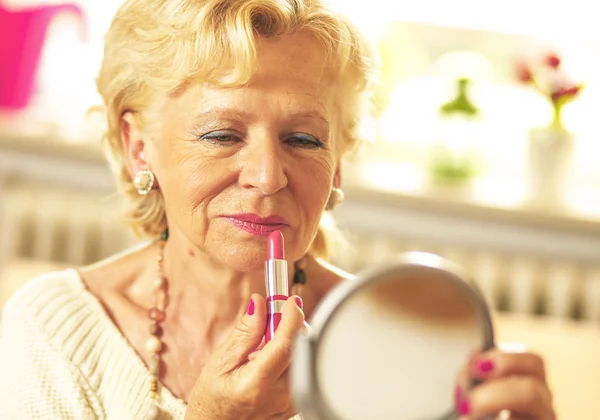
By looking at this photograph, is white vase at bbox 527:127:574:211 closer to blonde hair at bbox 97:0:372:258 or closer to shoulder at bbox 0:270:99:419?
blonde hair at bbox 97:0:372:258

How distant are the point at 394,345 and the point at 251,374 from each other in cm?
23

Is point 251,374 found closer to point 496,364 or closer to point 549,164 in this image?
point 496,364

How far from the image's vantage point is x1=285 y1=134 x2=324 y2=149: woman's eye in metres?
1.20

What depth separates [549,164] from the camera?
8.18 feet

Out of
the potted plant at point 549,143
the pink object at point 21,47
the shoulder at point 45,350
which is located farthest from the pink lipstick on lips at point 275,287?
the pink object at point 21,47

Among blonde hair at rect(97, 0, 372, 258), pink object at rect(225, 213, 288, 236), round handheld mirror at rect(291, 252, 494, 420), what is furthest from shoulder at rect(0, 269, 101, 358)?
round handheld mirror at rect(291, 252, 494, 420)

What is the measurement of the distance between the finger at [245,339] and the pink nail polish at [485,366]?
303 mm

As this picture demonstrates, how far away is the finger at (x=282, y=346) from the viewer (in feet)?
3.04

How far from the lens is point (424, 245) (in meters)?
2.50

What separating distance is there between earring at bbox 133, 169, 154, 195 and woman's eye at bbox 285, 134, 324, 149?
251mm

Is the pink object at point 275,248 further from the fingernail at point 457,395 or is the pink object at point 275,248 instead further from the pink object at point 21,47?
the pink object at point 21,47

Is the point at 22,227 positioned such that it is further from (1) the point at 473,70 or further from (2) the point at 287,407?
(2) the point at 287,407

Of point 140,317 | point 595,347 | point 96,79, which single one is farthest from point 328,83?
point 595,347

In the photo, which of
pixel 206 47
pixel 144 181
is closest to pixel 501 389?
pixel 206 47
